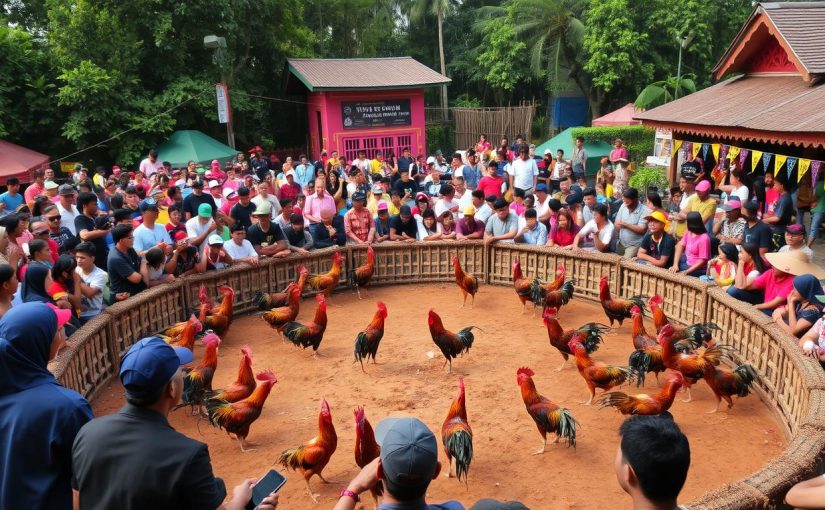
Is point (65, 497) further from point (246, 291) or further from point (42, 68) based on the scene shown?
point (42, 68)

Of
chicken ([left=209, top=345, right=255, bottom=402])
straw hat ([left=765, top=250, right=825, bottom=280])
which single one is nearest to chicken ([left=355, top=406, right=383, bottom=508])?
chicken ([left=209, top=345, right=255, bottom=402])

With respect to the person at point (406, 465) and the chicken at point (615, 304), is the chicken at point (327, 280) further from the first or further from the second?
the person at point (406, 465)

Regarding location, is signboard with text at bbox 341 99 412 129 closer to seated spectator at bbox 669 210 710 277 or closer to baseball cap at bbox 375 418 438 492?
seated spectator at bbox 669 210 710 277

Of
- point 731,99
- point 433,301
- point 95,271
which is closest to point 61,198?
point 95,271

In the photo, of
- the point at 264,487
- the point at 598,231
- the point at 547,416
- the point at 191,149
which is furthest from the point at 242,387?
the point at 191,149

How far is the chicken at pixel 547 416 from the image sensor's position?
18.4ft

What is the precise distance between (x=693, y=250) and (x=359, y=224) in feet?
17.3

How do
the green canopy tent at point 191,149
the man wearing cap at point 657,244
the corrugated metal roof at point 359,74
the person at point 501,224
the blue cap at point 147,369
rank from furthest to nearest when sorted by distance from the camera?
the corrugated metal roof at point 359,74
the green canopy tent at point 191,149
the person at point 501,224
the man wearing cap at point 657,244
the blue cap at point 147,369

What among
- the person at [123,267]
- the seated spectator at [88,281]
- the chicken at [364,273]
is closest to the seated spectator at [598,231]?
the chicken at [364,273]

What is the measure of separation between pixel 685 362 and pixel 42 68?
20.4 m

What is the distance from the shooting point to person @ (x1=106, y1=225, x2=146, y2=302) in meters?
7.88

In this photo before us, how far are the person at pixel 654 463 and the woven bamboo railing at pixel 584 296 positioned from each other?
1295mm

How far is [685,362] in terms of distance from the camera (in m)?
6.43

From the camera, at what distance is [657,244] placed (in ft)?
30.3
